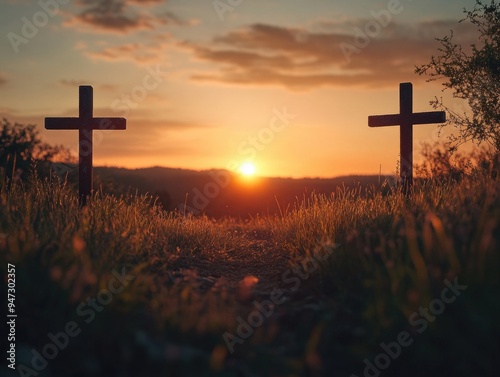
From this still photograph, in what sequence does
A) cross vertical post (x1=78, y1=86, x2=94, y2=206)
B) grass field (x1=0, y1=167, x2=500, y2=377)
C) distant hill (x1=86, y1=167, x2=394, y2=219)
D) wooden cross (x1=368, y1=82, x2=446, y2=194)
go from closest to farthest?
grass field (x1=0, y1=167, x2=500, y2=377) < cross vertical post (x1=78, y1=86, x2=94, y2=206) < wooden cross (x1=368, y1=82, x2=446, y2=194) < distant hill (x1=86, y1=167, x2=394, y2=219)

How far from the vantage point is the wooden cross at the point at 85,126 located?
12685 mm

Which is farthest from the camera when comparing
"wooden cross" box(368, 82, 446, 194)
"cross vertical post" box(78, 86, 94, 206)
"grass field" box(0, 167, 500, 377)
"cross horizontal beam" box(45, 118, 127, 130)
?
"wooden cross" box(368, 82, 446, 194)

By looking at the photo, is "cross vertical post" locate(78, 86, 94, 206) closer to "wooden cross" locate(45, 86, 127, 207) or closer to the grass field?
"wooden cross" locate(45, 86, 127, 207)

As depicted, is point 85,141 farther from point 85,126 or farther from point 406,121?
point 406,121

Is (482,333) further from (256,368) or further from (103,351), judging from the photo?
(103,351)

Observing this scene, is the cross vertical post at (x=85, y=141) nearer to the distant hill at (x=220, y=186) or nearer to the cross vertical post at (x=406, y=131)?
the cross vertical post at (x=406, y=131)

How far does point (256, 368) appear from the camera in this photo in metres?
5.09

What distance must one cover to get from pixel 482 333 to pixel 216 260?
19.9 ft

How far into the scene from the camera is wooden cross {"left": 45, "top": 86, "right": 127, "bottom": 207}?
41.6 feet

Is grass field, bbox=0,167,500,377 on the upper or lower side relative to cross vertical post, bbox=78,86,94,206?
lower

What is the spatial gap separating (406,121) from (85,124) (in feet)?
24.4

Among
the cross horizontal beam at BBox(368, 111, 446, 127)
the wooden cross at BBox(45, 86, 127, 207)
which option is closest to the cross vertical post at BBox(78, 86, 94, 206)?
the wooden cross at BBox(45, 86, 127, 207)

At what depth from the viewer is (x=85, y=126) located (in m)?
12.9

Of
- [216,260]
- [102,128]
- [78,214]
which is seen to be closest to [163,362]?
[78,214]
